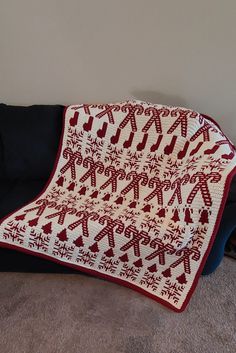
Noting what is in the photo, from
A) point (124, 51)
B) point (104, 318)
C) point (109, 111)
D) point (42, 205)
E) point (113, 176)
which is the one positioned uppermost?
point (124, 51)

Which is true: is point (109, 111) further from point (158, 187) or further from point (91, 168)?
point (158, 187)

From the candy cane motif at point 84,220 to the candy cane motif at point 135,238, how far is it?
0.57ft

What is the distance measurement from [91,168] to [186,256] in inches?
28.3

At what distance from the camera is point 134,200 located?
167 centimetres

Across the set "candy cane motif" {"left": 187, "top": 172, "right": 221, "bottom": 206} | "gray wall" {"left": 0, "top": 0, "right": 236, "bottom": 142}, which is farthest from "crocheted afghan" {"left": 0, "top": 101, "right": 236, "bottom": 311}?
"gray wall" {"left": 0, "top": 0, "right": 236, "bottom": 142}

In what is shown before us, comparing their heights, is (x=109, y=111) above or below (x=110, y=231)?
above

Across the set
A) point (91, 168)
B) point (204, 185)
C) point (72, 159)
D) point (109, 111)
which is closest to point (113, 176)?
point (91, 168)

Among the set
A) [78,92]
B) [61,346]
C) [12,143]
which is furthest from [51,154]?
[61,346]

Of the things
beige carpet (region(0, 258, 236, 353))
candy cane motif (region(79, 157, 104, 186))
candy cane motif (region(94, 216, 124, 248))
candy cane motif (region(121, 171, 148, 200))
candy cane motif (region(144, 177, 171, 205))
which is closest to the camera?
beige carpet (region(0, 258, 236, 353))

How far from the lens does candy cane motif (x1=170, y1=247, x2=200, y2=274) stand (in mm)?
1456

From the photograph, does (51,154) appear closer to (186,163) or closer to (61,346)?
(186,163)

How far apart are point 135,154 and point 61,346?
0.98 m

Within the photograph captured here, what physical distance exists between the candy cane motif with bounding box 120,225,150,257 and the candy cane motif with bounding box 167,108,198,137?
1.80 ft

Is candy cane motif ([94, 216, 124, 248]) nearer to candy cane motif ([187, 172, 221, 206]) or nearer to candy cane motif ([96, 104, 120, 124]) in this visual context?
candy cane motif ([187, 172, 221, 206])
